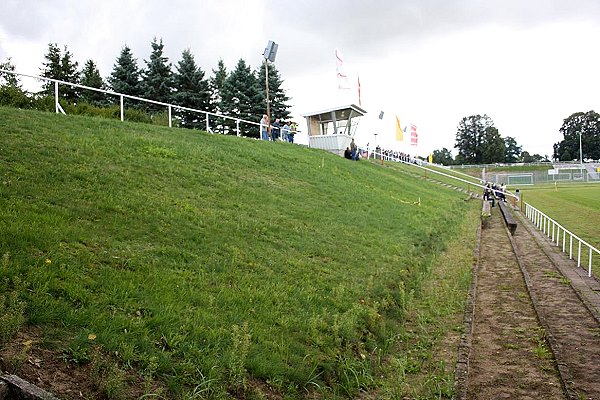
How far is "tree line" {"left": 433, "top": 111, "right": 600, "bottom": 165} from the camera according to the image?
408 feet

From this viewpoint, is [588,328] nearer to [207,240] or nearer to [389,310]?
[389,310]

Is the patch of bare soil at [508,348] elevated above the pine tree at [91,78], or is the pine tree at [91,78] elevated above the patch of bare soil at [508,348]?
the pine tree at [91,78]

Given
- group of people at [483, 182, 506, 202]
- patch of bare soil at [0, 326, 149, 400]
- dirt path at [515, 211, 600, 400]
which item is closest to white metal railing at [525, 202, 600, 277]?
dirt path at [515, 211, 600, 400]

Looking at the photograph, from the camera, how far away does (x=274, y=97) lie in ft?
175

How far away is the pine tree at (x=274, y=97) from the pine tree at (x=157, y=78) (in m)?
9.27

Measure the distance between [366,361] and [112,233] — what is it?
149 inches

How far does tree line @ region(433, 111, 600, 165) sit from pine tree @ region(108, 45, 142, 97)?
9907 centimetres

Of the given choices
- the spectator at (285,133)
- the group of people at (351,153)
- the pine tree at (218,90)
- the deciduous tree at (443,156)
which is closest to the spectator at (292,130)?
the spectator at (285,133)

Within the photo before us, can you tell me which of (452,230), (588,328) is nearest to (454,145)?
(452,230)

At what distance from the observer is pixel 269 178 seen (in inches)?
585

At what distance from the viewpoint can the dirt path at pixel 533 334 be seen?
5.84 meters

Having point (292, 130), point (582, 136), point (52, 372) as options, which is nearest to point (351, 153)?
point (292, 130)

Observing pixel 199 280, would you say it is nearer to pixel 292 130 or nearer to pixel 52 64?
pixel 292 130

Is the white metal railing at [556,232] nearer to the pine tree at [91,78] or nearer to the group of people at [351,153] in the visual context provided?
the group of people at [351,153]
